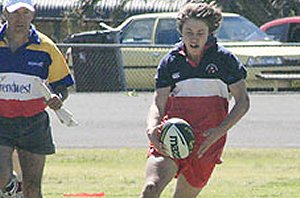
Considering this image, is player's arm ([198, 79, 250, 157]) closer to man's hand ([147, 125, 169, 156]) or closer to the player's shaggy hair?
man's hand ([147, 125, 169, 156])

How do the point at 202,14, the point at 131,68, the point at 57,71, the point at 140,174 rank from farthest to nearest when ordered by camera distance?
the point at 131,68 < the point at 140,174 < the point at 57,71 < the point at 202,14

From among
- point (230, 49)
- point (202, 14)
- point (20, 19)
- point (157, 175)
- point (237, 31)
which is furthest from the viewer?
point (237, 31)

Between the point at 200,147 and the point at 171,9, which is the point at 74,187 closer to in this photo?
the point at 200,147

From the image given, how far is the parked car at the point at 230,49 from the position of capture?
2148 cm

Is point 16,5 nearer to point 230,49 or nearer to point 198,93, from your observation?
point 198,93

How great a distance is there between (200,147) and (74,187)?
171 inches

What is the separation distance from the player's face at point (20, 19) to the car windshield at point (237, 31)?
14742mm

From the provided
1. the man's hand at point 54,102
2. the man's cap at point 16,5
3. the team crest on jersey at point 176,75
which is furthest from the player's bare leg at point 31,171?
the team crest on jersey at point 176,75

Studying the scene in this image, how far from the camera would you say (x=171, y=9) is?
138 ft

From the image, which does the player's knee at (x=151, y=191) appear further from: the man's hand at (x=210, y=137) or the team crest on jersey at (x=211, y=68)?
the team crest on jersey at (x=211, y=68)

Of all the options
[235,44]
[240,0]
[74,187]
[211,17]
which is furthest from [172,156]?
[240,0]

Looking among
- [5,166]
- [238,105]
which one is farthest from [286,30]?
[238,105]

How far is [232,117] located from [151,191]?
31.8 inches

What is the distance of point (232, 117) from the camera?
780cm
